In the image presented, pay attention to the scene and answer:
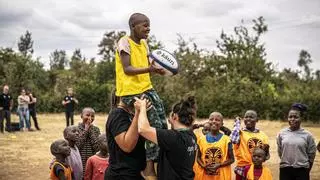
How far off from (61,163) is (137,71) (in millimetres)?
1939

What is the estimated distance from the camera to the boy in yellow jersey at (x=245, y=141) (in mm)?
6605

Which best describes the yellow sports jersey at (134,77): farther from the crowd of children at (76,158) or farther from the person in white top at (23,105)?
the person in white top at (23,105)

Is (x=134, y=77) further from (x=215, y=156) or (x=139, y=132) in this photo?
(x=215, y=156)

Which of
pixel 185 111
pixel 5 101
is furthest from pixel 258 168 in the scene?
pixel 5 101

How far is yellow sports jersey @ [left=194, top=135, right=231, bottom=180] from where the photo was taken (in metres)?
6.22

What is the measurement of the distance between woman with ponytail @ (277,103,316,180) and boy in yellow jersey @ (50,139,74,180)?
3.21 metres

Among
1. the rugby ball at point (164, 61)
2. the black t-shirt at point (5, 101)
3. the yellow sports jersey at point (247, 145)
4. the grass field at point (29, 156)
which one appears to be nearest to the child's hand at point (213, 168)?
the yellow sports jersey at point (247, 145)

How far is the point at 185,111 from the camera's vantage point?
12.6ft

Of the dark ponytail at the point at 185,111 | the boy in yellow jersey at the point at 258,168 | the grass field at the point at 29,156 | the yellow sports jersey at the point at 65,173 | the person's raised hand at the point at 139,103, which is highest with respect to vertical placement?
the person's raised hand at the point at 139,103

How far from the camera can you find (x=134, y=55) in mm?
3863

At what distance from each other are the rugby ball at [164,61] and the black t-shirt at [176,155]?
50cm

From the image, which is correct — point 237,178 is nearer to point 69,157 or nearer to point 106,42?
point 69,157

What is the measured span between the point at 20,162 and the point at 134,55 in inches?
376

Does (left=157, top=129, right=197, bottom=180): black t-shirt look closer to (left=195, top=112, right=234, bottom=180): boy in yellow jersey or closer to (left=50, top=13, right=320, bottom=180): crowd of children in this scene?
(left=50, top=13, right=320, bottom=180): crowd of children
